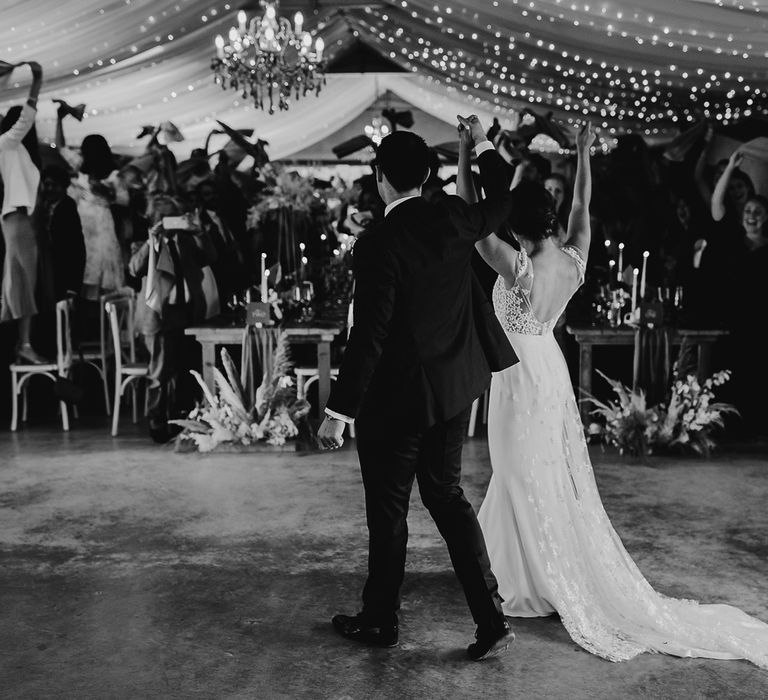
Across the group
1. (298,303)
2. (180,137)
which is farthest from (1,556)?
(180,137)

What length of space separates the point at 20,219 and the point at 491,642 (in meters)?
5.49

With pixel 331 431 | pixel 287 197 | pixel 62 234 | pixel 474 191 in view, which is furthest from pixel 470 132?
pixel 62 234

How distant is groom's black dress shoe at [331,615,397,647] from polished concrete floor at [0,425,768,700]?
0.04 m

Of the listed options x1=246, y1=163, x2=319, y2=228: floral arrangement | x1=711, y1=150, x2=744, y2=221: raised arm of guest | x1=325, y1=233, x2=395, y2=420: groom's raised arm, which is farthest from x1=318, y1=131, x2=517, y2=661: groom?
x1=711, y1=150, x2=744, y2=221: raised arm of guest

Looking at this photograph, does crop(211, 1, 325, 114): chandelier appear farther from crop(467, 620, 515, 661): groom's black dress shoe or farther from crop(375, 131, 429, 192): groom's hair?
crop(467, 620, 515, 661): groom's black dress shoe

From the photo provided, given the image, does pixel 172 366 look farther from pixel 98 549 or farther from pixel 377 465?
pixel 377 465

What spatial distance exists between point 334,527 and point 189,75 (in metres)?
5.58

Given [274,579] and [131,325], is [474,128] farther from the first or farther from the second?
[131,325]

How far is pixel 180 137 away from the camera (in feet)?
27.1

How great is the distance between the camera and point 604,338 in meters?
6.62

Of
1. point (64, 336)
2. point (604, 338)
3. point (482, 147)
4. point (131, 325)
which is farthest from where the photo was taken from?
point (131, 325)

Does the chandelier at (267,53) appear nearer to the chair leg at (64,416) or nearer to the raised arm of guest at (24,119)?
the raised arm of guest at (24,119)

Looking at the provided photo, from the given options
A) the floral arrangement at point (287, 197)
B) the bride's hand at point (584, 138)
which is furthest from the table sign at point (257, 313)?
the bride's hand at point (584, 138)

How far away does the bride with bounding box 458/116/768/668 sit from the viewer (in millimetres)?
3389
